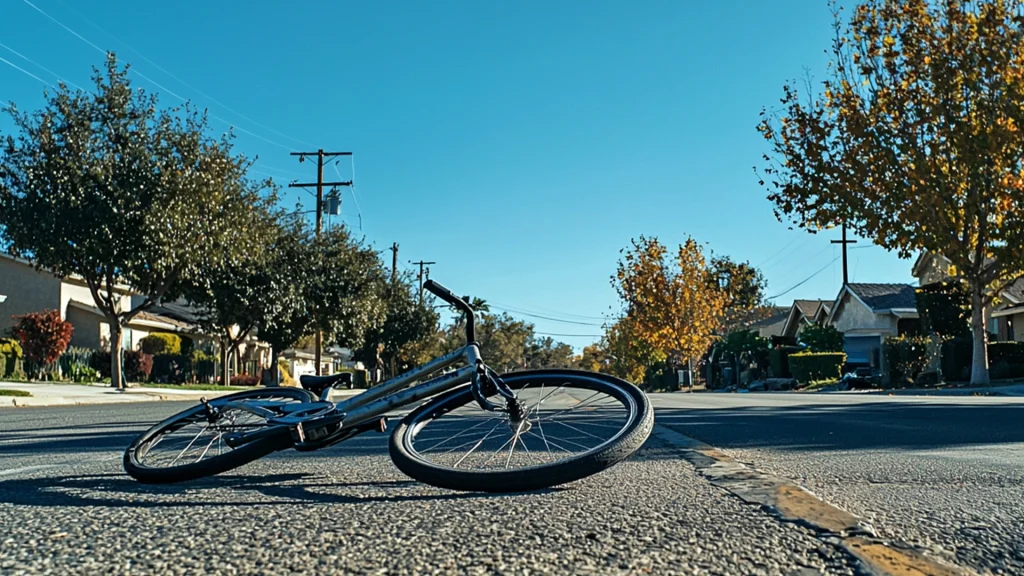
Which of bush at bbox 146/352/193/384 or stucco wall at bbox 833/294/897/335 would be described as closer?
bush at bbox 146/352/193/384

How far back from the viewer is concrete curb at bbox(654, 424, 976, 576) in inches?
100

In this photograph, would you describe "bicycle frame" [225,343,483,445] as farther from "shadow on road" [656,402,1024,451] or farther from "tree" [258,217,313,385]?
"tree" [258,217,313,385]

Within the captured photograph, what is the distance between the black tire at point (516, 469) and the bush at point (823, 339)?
4217 cm

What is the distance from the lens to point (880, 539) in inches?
114

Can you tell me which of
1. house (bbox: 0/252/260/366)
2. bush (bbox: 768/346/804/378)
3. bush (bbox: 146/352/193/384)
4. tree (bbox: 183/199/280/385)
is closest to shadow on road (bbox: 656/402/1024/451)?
tree (bbox: 183/199/280/385)

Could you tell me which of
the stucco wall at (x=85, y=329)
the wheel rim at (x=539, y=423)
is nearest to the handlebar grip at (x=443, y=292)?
the wheel rim at (x=539, y=423)

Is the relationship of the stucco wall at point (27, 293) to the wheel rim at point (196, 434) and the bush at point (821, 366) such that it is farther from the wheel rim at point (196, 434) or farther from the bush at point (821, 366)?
the wheel rim at point (196, 434)

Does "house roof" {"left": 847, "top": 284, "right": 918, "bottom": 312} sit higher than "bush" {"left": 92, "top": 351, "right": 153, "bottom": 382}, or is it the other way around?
"house roof" {"left": 847, "top": 284, "right": 918, "bottom": 312}

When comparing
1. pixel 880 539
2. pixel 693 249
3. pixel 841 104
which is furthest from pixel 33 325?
pixel 693 249

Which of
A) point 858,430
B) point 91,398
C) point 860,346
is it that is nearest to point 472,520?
point 858,430

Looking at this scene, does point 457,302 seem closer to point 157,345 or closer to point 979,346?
point 979,346

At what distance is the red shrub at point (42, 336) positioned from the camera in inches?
1207

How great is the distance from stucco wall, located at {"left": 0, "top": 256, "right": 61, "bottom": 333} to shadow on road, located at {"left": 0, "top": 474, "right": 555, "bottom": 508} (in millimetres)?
39956

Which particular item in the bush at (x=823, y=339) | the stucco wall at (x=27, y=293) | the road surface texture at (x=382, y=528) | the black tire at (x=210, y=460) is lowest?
the road surface texture at (x=382, y=528)
